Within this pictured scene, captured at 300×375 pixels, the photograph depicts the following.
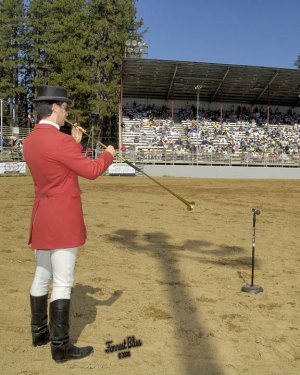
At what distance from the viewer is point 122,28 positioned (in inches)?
1893

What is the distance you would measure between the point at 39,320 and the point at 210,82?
37047 mm

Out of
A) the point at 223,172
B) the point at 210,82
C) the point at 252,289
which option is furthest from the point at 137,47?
the point at 252,289

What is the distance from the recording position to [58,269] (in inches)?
137

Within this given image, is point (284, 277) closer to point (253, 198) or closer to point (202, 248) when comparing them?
point (202, 248)

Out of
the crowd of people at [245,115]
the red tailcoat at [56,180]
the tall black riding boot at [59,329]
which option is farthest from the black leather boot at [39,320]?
the crowd of people at [245,115]

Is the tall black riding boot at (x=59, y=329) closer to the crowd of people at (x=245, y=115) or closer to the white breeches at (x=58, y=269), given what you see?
→ the white breeches at (x=58, y=269)

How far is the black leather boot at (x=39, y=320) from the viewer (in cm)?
375

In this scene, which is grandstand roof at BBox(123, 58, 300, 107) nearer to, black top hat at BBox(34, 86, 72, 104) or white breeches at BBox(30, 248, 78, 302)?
black top hat at BBox(34, 86, 72, 104)

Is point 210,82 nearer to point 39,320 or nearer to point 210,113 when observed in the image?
point 210,113

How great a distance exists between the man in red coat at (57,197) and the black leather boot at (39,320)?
25cm

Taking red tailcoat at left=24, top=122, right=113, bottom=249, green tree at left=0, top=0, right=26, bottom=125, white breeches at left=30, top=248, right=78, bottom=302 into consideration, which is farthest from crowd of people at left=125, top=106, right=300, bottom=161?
red tailcoat at left=24, top=122, right=113, bottom=249

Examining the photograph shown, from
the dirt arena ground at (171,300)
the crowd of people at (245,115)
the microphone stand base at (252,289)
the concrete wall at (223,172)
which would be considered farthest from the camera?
the crowd of people at (245,115)

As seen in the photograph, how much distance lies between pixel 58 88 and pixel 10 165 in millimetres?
23839

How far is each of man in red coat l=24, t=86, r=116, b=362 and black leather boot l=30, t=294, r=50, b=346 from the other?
25cm
